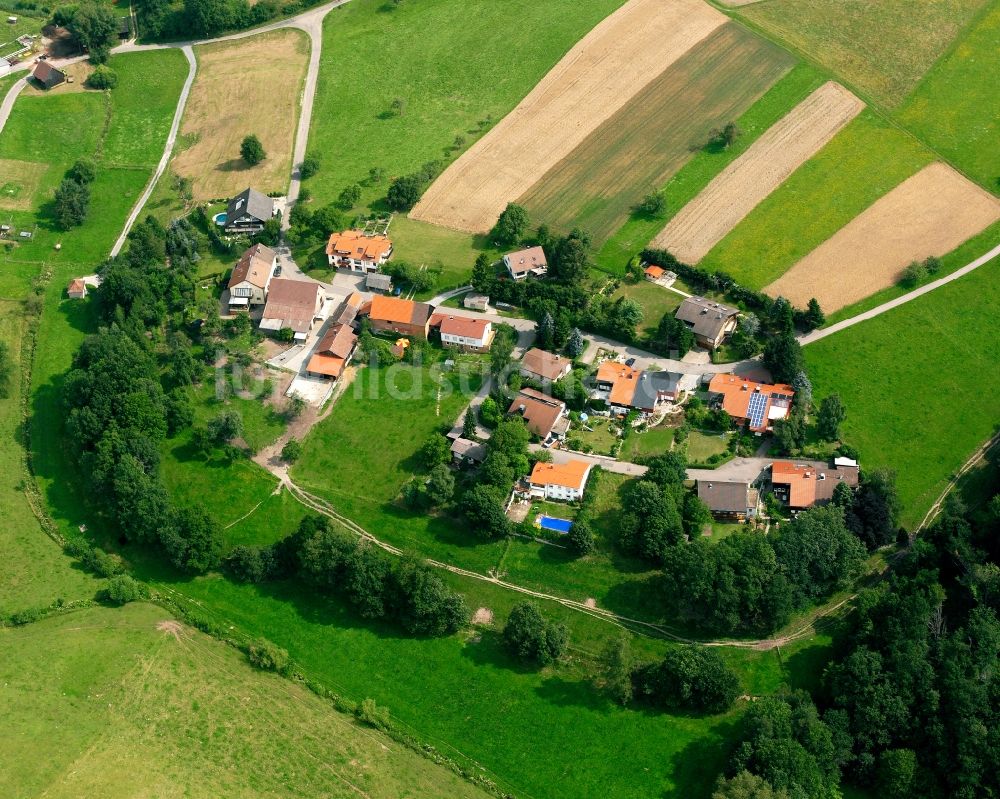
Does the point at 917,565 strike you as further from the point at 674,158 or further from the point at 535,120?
the point at 535,120

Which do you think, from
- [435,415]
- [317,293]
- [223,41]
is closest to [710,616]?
[435,415]

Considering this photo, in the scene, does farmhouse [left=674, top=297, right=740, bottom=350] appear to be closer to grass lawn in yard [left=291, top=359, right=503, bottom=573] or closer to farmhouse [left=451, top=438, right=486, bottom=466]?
grass lawn in yard [left=291, top=359, right=503, bottom=573]

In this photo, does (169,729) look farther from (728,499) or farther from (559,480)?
(728,499)

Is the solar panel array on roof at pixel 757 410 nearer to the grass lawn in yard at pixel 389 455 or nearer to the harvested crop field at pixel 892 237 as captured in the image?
the harvested crop field at pixel 892 237

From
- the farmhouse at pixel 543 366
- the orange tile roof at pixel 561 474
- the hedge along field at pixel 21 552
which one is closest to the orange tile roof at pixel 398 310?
the farmhouse at pixel 543 366

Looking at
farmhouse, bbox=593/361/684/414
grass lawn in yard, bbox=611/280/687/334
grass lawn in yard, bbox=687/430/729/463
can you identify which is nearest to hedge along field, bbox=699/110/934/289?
grass lawn in yard, bbox=611/280/687/334

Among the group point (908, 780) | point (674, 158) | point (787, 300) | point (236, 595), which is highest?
point (674, 158)

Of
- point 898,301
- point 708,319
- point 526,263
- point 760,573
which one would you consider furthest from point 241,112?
point 760,573
